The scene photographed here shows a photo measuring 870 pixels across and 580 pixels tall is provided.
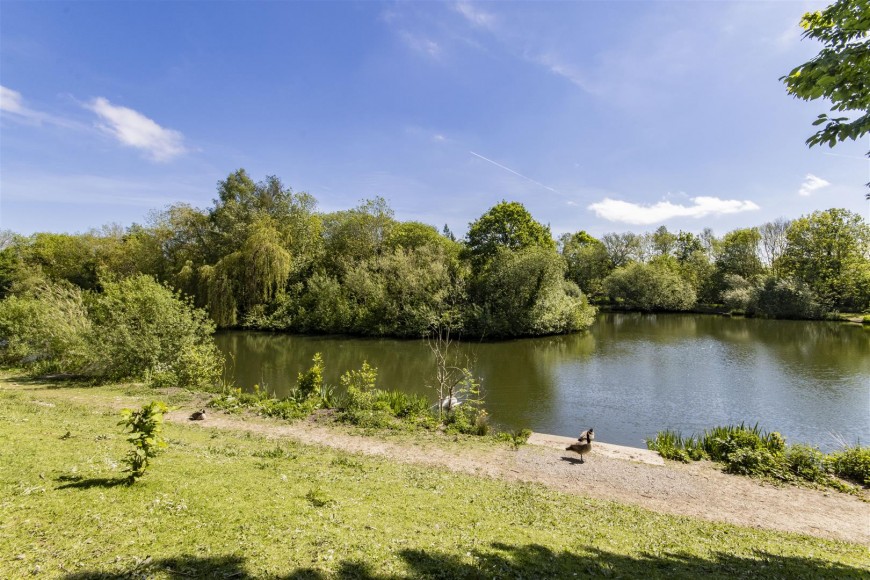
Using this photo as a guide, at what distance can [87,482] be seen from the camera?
5.14 m

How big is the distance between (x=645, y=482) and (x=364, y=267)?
101 feet

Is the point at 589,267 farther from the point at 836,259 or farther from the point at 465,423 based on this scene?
the point at 465,423

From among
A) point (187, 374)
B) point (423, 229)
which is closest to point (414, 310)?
point (423, 229)

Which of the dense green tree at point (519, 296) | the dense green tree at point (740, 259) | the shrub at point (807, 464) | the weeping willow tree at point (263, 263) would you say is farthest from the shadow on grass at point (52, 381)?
the dense green tree at point (740, 259)

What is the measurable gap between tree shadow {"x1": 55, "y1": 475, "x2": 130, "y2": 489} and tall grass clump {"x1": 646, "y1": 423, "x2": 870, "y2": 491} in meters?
11.3

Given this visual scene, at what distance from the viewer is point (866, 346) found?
29109 millimetres

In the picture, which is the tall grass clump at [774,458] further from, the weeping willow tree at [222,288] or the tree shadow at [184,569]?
the weeping willow tree at [222,288]

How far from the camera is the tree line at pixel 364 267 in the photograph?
113 ft

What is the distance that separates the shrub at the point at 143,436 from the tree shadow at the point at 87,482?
120 mm

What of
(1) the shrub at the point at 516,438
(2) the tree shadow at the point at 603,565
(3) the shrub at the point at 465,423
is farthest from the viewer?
(3) the shrub at the point at 465,423

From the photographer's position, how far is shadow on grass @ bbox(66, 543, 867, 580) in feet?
11.9

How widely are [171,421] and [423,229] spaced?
107 ft

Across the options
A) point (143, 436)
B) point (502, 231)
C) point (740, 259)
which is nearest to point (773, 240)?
point (740, 259)

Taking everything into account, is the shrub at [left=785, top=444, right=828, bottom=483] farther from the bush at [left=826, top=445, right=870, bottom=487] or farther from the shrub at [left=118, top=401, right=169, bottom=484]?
the shrub at [left=118, top=401, right=169, bottom=484]
